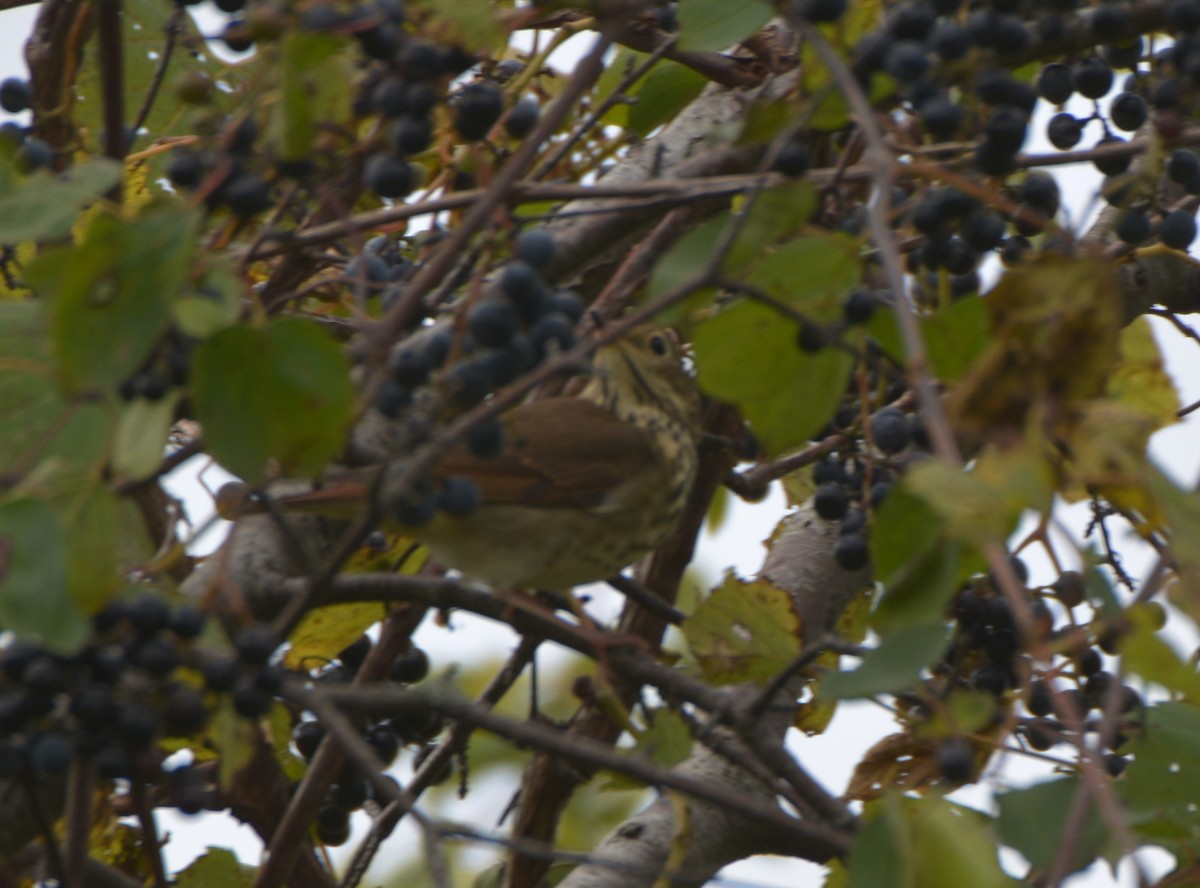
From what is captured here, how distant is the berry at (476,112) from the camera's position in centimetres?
175

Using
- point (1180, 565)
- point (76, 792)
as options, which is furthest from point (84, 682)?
point (1180, 565)

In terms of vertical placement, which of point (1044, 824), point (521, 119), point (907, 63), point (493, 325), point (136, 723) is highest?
point (521, 119)

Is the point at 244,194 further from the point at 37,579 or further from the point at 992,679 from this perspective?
the point at 992,679

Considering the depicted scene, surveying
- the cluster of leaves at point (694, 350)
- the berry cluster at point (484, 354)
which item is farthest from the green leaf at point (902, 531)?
the berry cluster at point (484, 354)

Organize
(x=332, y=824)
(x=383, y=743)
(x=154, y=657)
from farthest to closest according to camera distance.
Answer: (x=332, y=824), (x=383, y=743), (x=154, y=657)

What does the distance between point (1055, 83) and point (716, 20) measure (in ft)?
1.97

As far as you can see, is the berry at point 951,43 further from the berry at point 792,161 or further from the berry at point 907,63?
the berry at point 792,161

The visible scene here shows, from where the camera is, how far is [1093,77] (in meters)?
2.19

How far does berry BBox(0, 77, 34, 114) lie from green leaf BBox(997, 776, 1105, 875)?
1.66m

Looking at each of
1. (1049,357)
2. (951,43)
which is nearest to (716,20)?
(951,43)

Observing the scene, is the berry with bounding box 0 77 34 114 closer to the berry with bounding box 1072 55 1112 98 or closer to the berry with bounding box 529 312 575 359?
the berry with bounding box 529 312 575 359

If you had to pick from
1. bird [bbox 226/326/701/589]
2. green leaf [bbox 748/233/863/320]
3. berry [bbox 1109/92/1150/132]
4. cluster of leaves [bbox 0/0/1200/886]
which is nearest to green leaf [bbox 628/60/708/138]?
cluster of leaves [bbox 0/0/1200/886]

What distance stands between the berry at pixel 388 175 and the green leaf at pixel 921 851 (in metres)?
0.85

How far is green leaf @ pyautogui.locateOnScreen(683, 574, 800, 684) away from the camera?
190cm
